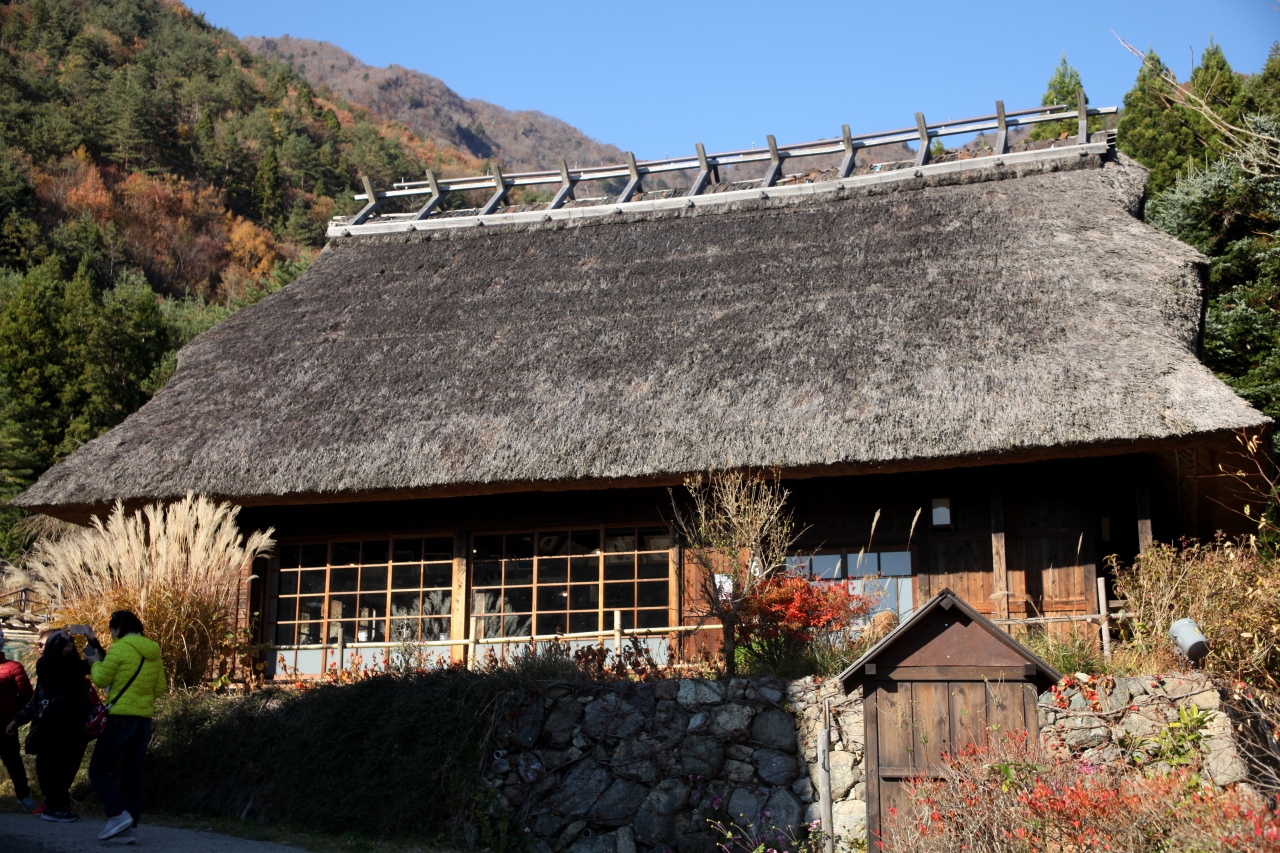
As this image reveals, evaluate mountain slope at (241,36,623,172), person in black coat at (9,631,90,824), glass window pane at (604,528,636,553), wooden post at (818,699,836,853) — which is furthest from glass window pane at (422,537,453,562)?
mountain slope at (241,36,623,172)

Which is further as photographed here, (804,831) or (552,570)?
(552,570)

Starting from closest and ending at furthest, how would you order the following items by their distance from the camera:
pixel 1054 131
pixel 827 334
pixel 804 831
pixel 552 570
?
1. pixel 804 831
2. pixel 827 334
3. pixel 552 570
4. pixel 1054 131

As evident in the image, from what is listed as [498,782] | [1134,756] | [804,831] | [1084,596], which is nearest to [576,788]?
[498,782]

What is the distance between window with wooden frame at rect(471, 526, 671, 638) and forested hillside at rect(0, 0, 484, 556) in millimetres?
10661

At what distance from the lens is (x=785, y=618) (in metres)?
8.70

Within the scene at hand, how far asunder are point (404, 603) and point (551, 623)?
62.3 inches

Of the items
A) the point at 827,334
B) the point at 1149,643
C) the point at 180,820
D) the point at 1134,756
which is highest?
the point at 827,334

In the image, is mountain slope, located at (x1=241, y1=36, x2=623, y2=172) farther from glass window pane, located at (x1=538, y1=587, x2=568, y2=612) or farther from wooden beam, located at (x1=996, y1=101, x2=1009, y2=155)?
glass window pane, located at (x1=538, y1=587, x2=568, y2=612)

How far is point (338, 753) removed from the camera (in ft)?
25.7

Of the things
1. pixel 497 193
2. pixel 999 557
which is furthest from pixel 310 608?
pixel 999 557

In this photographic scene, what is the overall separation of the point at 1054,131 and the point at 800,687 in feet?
77.6

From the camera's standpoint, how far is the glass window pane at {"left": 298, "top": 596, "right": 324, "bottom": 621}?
11.6m

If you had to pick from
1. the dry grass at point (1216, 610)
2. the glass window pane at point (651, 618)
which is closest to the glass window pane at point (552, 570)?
the glass window pane at point (651, 618)

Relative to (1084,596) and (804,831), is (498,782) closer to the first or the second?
(804,831)
